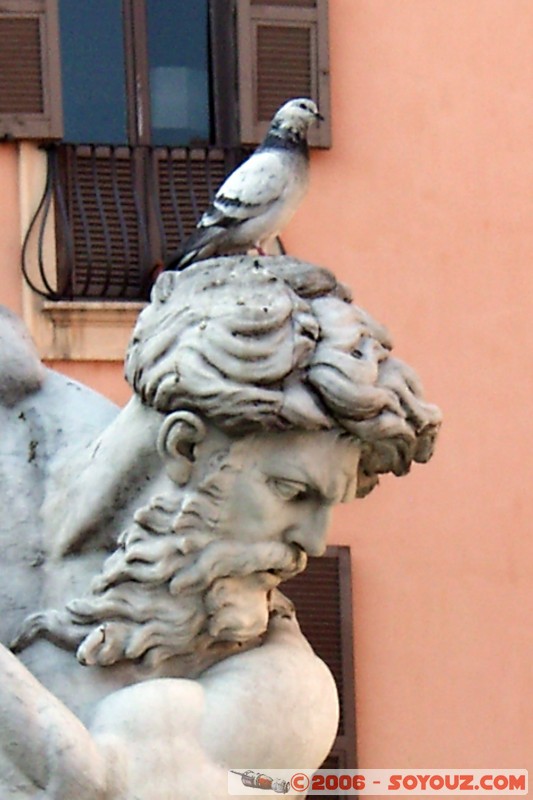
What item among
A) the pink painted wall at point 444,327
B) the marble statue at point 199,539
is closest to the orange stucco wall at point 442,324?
the pink painted wall at point 444,327

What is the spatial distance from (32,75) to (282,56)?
901mm

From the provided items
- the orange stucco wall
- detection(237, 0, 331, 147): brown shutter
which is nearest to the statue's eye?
the orange stucco wall

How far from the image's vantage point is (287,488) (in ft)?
11.1

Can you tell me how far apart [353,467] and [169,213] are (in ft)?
30.4

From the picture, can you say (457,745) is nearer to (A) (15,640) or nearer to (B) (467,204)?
(B) (467,204)

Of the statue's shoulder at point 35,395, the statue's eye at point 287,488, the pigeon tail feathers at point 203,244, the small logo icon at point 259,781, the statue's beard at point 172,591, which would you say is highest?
the statue's shoulder at point 35,395

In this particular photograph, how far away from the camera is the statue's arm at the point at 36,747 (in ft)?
10.8

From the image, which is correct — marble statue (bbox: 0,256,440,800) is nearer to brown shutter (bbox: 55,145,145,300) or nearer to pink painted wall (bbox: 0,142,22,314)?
pink painted wall (bbox: 0,142,22,314)

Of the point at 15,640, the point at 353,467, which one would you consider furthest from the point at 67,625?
the point at 353,467

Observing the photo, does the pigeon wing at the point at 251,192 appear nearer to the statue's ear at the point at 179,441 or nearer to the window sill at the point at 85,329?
the window sill at the point at 85,329

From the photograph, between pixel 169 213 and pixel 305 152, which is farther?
pixel 169 213

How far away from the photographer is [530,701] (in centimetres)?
1216

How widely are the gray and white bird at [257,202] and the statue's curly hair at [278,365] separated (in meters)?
6.73

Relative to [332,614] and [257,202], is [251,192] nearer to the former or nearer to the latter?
[257,202]
